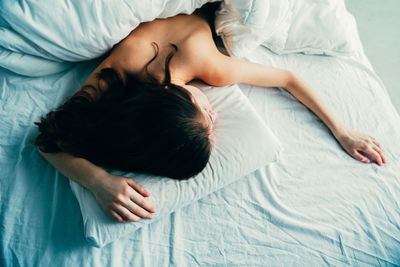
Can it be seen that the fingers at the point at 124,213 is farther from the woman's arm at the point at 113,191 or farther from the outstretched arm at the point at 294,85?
the outstretched arm at the point at 294,85

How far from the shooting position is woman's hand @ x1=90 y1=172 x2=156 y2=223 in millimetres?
643

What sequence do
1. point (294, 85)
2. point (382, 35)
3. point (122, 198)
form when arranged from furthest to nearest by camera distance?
point (382, 35)
point (294, 85)
point (122, 198)

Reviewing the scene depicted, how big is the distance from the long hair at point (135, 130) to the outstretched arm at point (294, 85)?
174 millimetres

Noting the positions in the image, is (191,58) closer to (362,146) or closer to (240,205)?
(240,205)

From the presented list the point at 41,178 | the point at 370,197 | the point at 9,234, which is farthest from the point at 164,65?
the point at 370,197

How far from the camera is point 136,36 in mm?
841

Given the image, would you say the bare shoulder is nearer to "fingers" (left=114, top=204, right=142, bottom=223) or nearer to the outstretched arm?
the outstretched arm

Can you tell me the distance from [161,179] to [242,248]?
0.28 meters

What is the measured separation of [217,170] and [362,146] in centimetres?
45

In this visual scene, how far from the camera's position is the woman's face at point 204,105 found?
0.71m

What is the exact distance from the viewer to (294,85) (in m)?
0.90

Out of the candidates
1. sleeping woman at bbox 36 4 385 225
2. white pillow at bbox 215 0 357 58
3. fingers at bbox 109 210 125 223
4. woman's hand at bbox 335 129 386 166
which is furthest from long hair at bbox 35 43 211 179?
woman's hand at bbox 335 129 386 166

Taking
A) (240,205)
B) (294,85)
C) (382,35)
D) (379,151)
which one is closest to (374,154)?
(379,151)

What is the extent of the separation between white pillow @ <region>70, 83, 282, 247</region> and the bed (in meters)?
0.05
